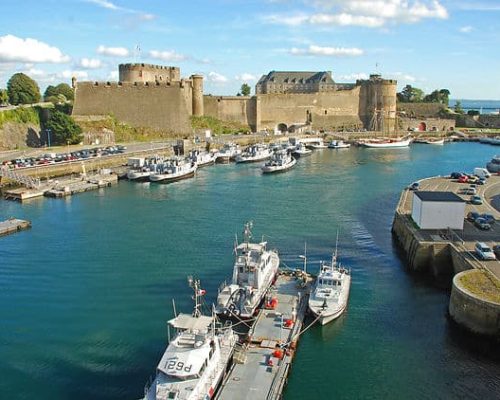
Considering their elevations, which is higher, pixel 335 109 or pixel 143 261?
pixel 335 109

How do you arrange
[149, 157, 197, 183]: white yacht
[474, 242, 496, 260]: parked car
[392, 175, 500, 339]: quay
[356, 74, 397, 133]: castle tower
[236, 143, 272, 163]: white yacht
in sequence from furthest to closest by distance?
1. [356, 74, 397, 133]: castle tower
2. [236, 143, 272, 163]: white yacht
3. [149, 157, 197, 183]: white yacht
4. [474, 242, 496, 260]: parked car
5. [392, 175, 500, 339]: quay

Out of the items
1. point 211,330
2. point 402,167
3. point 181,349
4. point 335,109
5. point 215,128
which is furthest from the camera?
point 335,109

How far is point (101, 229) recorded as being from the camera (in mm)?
26609

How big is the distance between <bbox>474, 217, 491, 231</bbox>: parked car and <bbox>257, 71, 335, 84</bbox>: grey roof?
223ft

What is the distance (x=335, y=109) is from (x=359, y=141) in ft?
28.2

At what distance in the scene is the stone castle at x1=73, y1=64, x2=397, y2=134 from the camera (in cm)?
5897

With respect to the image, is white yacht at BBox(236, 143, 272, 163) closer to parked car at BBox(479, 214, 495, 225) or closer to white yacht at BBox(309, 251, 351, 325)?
parked car at BBox(479, 214, 495, 225)

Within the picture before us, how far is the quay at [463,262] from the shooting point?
1532 cm

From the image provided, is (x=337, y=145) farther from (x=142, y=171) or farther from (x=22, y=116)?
(x=22, y=116)

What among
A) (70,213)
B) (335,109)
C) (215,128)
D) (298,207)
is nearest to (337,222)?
(298,207)

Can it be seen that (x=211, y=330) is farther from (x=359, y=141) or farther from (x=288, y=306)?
(x=359, y=141)

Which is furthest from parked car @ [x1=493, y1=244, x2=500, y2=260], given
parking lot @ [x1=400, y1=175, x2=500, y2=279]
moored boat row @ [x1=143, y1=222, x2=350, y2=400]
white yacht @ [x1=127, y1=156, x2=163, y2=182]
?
white yacht @ [x1=127, y1=156, x2=163, y2=182]

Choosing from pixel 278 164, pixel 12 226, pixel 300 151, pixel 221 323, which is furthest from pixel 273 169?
pixel 221 323

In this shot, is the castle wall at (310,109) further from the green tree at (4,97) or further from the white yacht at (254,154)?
the green tree at (4,97)
